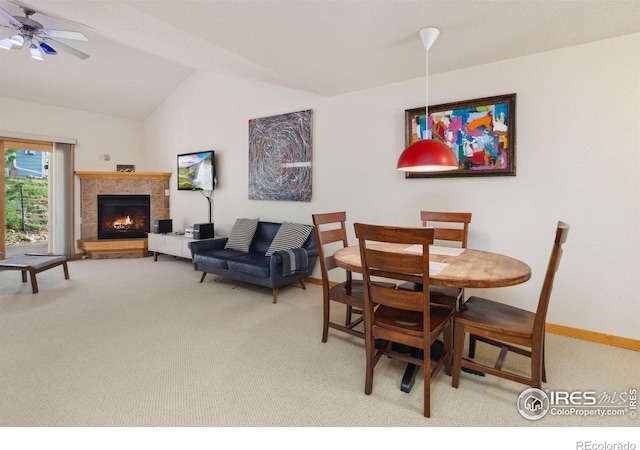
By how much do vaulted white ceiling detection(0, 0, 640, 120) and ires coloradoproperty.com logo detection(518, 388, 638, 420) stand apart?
2.36 metres

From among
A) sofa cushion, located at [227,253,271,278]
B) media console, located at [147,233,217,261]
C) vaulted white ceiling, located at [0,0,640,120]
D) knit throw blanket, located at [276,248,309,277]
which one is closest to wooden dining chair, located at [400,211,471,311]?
knit throw blanket, located at [276,248,309,277]

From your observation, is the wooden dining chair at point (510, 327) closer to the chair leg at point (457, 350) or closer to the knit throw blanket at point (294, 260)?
the chair leg at point (457, 350)

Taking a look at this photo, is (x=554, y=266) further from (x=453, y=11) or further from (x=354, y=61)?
(x=354, y=61)

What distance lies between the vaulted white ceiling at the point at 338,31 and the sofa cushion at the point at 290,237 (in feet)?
5.33

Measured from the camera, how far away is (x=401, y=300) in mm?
1738

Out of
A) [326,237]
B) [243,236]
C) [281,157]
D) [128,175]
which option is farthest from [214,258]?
[128,175]

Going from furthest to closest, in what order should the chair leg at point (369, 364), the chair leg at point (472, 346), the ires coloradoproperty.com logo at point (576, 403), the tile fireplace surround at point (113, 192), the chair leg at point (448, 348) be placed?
the tile fireplace surround at point (113, 192)
the chair leg at point (472, 346)
the chair leg at point (448, 348)
the chair leg at point (369, 364)
the ires coloradoproperty.com logo at point (576, 403)

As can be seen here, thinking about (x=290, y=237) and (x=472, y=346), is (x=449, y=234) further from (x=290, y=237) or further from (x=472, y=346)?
(x=290, y=237)

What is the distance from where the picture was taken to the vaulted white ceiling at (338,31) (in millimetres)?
2104

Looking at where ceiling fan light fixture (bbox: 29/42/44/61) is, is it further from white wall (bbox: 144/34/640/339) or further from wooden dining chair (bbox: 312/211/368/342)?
wooden dining chair (bbox: 312/211/368/342)

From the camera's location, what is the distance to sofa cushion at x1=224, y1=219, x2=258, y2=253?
436cm

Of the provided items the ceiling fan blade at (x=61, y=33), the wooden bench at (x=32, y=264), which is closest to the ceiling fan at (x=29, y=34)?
the ceiling fan blade at (x=61, y=33)

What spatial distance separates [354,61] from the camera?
2934 millimetres

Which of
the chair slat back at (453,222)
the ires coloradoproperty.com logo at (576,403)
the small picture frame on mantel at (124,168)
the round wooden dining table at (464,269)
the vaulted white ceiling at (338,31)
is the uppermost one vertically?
the vaulted white ceiling at (338,31)
